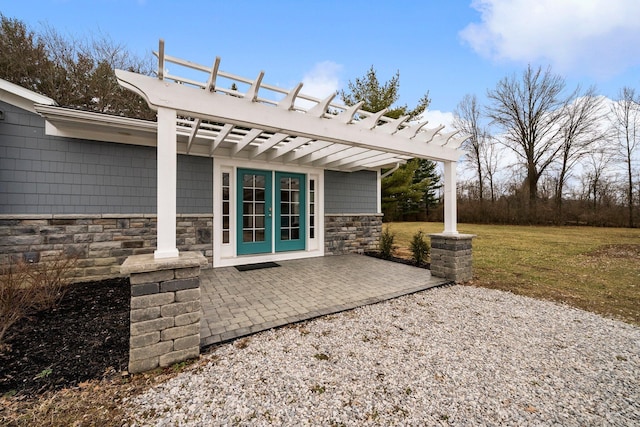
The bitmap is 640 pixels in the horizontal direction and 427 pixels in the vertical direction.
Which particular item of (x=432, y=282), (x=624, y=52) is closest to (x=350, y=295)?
(x=432, y=282)

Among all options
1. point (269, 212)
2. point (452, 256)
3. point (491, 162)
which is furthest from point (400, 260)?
point (491, 162)

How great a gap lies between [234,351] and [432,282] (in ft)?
11.4

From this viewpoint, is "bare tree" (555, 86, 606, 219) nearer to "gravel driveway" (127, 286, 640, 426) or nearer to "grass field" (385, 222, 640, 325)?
"grass field" (385, 222, 640, 325)

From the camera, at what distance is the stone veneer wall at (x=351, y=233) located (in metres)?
7.04

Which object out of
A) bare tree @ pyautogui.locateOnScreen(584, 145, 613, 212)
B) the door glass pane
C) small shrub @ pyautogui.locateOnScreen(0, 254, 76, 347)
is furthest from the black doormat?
bare tree @ pyautogui.locateOnScreen(584, 145, 613, 212)

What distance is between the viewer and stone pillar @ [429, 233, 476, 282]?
469cm

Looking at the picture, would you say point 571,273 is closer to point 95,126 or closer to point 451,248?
point 451,248

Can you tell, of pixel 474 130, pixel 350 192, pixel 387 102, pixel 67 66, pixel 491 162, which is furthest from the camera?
pixel 491 162

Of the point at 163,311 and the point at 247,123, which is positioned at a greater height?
the point at 247,123

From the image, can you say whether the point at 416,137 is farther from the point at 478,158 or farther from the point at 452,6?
the point at 478,158

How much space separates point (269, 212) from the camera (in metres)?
6.16

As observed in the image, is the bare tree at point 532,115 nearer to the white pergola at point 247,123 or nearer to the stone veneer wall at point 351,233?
the stone veneer wall at point 351,233

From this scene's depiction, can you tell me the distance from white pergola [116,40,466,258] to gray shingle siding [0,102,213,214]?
0.87 m

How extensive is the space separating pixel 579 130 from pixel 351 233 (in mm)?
18407
